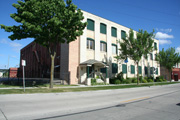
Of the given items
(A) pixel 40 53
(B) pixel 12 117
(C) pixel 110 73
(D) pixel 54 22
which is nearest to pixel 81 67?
(C) pixel 110 73

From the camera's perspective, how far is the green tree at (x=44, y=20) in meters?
13.0

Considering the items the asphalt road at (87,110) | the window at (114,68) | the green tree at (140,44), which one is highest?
the green tree at (140,44)

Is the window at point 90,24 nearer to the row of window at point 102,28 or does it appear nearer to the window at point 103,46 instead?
the row of window at point 102,28

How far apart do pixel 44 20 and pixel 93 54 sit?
41.2ft

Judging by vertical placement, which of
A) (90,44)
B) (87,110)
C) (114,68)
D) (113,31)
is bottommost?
(87,110)

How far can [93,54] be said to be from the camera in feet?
81.1

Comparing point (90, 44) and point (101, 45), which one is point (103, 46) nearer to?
point (101, 45)

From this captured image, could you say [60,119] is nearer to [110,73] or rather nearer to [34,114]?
[34,114]

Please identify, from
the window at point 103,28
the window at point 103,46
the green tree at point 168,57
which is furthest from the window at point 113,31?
the green tree at point 168,57

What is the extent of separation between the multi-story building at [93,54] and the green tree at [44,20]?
25.0 ft

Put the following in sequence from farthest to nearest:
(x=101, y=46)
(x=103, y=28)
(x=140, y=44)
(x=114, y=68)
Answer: (x=114, y=68) → (x=103, y=28) → (x=101, y=46) → (x=140, y=44)

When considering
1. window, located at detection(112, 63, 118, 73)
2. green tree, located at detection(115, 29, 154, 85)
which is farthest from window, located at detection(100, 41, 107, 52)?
green tree, located at detection(115, 29, 154, 85)

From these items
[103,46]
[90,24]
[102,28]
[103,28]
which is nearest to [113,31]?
[103,28]

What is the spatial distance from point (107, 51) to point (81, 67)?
22.2 feet
